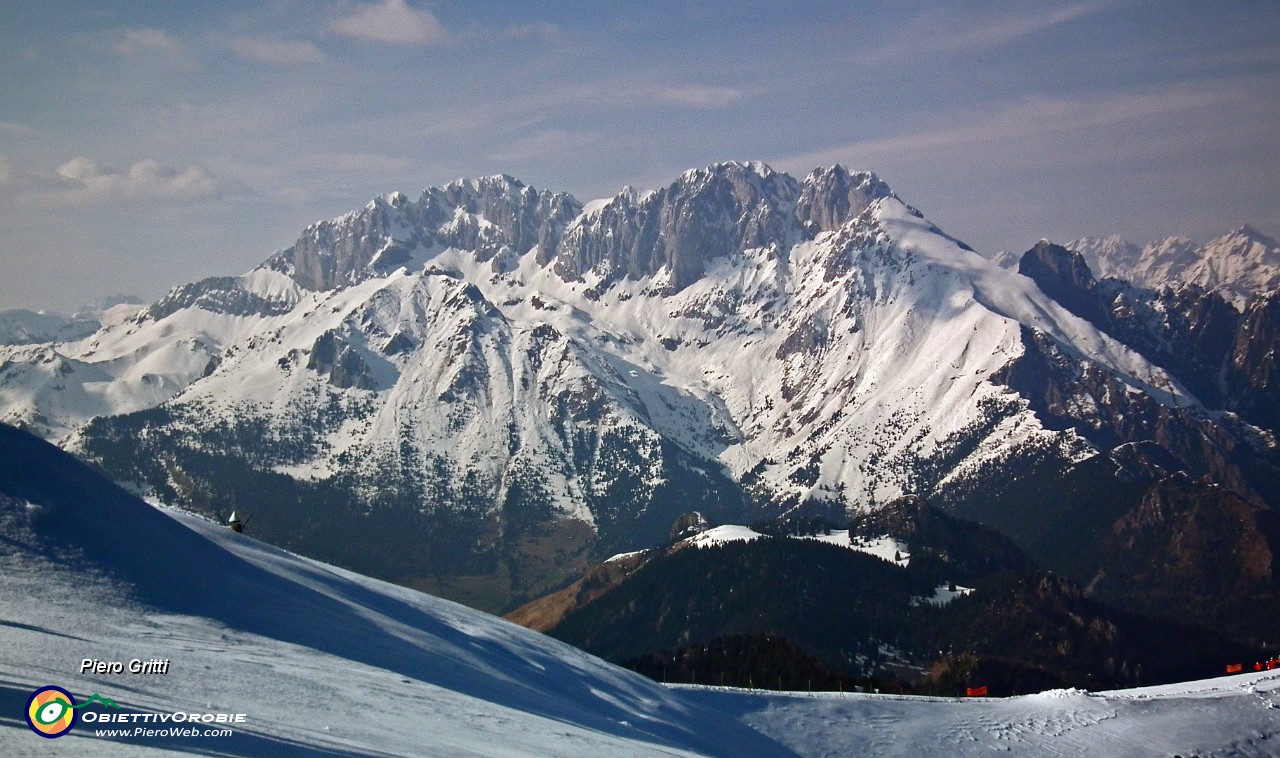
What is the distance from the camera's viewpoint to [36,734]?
98.9 feet

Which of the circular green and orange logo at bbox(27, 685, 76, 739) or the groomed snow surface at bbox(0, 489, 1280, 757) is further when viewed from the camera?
the groomed snow surface at bbox(0, 489, 1280, 757)

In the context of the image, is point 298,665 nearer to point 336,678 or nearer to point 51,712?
point 336,678

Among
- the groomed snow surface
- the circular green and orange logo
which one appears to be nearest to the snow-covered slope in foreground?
the groomed snow surface

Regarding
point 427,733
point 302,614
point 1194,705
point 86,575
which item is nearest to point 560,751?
point 427,733

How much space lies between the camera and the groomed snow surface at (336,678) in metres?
35.9

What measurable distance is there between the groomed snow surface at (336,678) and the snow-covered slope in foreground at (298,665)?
0.42 feet

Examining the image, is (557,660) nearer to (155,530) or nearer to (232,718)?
(155,530)

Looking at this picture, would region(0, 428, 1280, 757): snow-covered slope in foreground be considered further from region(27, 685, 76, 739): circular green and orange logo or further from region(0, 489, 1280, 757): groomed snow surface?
region(27, 685, 76, 739): circular green and orange logo

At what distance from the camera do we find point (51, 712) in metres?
31.6

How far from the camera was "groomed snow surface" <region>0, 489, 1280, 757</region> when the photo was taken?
3588 cm

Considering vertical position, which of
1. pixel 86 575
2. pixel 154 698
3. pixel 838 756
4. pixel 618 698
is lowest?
pixel 838 756

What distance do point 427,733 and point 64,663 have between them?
12861 mm

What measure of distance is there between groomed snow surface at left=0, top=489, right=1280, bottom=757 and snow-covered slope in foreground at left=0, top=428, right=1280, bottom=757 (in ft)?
0.42

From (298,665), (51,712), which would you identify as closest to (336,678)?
(298,665)
